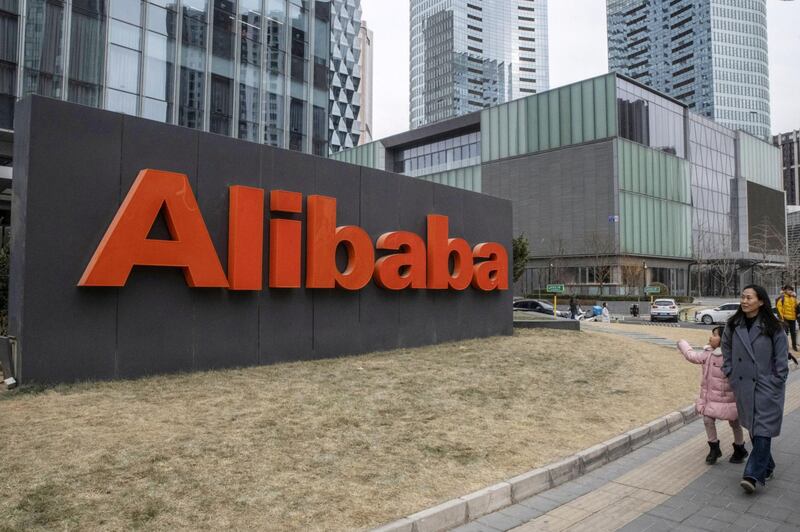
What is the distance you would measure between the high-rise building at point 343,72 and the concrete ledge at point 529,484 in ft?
221

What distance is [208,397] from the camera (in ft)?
26.8

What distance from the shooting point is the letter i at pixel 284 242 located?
36.5 ft

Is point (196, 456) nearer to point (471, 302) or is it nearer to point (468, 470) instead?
point (468, 470)

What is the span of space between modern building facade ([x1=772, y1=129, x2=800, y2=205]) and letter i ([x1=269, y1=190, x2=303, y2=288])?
158m

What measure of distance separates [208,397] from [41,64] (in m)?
21.8

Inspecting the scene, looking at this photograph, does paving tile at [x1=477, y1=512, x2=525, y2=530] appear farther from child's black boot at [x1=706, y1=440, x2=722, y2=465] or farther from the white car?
the white car

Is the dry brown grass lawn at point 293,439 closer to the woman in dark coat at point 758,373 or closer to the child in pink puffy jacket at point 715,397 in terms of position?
the child in pink puffy jacket at point 715,397

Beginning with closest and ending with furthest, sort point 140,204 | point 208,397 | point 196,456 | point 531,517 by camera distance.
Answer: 1. point 531,517
2. point 196,456
3. point 208,397
4. point 140,204

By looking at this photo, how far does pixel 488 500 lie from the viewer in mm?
5121

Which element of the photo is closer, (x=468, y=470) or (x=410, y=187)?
(x=468, y=470)

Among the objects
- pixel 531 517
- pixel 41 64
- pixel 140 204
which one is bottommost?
pixel 531 517

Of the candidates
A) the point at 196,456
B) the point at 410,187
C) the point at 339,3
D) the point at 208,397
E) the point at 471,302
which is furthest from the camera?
the point at 339,3

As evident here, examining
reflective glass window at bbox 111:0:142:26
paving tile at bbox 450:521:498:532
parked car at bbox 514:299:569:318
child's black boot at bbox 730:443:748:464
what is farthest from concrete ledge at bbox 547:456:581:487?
reflective glass window at bbox 111:0:142:26

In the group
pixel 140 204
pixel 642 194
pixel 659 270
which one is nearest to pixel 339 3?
pixel 642 194
